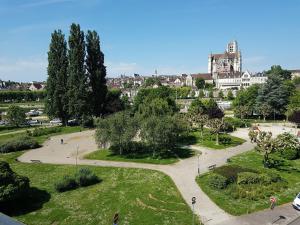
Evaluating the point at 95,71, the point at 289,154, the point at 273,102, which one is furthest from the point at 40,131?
the point at 273,102

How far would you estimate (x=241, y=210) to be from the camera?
908 inches

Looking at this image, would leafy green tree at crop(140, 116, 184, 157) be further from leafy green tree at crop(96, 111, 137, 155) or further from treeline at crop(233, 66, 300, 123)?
treeline at crop(233, 66, 300, 123)

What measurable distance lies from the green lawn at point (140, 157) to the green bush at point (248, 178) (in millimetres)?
9569

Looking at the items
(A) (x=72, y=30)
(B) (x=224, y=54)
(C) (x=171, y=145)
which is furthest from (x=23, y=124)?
(B) (x=224, y=54)

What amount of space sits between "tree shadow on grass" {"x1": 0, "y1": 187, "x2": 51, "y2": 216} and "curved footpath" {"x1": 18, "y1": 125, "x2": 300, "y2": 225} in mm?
9748

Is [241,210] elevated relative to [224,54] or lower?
lower

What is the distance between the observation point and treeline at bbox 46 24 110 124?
60.2 metres

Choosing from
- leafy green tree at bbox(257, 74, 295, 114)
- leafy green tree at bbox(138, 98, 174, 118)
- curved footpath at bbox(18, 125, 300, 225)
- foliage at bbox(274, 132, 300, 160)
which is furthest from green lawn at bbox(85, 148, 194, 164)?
leafy green tree at bbox(257, 74, 295, 114)

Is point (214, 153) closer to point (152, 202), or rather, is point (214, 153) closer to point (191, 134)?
point (191, 134)

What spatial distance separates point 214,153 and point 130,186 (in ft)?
49.6

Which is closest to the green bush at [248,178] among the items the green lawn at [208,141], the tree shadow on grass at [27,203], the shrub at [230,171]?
the shrub at [230,171]

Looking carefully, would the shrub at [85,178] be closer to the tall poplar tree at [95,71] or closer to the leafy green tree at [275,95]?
the tall poplar tree at [95,71]

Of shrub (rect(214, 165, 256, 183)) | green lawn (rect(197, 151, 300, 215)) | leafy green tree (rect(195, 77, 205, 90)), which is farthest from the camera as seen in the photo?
leafy green tree (rect(195, 77, 205, 90))

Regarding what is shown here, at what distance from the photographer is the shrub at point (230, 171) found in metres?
29.2
